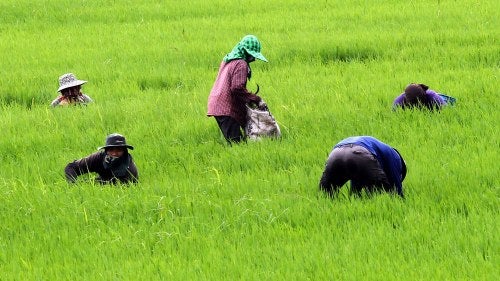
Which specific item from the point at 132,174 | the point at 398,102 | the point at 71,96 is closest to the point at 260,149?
the point at 132,174

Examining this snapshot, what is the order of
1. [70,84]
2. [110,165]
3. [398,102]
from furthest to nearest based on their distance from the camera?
[70,84]
[398,102]
[110,165]

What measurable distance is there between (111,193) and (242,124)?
2.07 m

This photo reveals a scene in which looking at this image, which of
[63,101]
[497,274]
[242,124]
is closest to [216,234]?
[497,274]

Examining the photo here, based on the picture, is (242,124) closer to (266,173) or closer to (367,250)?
(266,173)

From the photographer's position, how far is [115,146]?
298 inches

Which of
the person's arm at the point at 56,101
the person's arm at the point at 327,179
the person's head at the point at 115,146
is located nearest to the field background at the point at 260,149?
the person's arm at the point at 327,179

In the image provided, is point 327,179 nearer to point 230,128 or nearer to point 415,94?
point 230,128

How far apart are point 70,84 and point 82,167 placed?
3.22 metres

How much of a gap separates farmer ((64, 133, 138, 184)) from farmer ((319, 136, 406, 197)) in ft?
5.20

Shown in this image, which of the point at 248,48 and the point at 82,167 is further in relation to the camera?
the point at 248,48

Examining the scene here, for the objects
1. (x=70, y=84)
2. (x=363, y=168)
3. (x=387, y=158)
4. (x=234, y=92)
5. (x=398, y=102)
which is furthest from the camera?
(x=70, y=84)

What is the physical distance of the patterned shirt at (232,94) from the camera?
356 inches

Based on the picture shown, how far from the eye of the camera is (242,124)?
9.24 m

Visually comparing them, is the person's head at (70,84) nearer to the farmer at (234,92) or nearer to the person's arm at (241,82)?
the farmer at (234,92)
